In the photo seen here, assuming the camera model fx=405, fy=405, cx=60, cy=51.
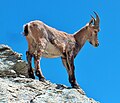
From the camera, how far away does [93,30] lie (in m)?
16.3

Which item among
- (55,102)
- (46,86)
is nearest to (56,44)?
(46,86)

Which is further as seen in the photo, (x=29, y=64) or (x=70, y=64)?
(x=70, y=64)

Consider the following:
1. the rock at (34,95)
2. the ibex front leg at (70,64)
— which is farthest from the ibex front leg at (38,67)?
the rock at (34,95)

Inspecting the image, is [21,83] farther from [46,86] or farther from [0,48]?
[0,48]

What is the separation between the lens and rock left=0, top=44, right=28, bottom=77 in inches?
487

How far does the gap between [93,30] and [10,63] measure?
454 cm

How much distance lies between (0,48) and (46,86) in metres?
3.14

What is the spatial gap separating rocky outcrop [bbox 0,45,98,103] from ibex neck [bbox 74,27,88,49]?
3205 millimetres

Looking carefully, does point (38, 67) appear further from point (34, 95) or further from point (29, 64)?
point (34, 95)

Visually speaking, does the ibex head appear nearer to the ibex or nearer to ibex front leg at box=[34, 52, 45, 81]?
the ibex

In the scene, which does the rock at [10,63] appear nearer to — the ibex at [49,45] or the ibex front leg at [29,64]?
the ibex front leg at [29,64]

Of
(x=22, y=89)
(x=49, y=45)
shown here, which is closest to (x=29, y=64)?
(x=49, y=45)

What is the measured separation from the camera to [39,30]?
13789 mm

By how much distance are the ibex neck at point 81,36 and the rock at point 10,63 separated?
3150 millimetres
